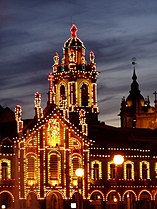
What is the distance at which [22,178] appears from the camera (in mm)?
93312

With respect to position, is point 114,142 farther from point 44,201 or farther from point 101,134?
point 44,201

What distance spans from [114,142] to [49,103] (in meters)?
12.1

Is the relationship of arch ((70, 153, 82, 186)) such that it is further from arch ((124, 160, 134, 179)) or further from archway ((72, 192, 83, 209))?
arch ((124, 160, 134, 179))

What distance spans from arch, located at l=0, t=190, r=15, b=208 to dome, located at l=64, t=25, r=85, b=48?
28181 mm

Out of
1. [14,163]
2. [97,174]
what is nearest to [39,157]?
[14,163]

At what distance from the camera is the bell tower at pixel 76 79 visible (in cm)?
11181

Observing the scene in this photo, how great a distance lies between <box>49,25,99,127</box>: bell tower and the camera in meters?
112

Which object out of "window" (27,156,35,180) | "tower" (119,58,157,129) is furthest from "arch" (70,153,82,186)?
"tower" (119,58,157,129)

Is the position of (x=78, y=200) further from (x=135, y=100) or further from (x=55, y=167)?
(x=135, y=100)

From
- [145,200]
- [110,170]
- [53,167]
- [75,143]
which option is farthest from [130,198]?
[53,167]

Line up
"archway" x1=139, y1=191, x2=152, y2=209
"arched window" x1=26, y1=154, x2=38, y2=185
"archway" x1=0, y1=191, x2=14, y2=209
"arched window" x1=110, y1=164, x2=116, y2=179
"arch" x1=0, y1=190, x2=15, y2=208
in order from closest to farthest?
"arch" x1=0, y1=190, x2=15, y2=208 < "archway" x1=0, y1=191, x2=14, y2=209 < "arched window" x1=26, y1=154, x2=38, y2=185 < "arched window" x1=110, y1=164, x2=116, y2=179 < "archway" x1=139, y1=191, x2=152, y2=209

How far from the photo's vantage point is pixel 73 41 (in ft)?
372

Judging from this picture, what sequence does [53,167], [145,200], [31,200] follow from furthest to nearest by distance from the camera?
[145,200], [53,167], [31,200]

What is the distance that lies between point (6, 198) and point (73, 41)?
29038 mm
